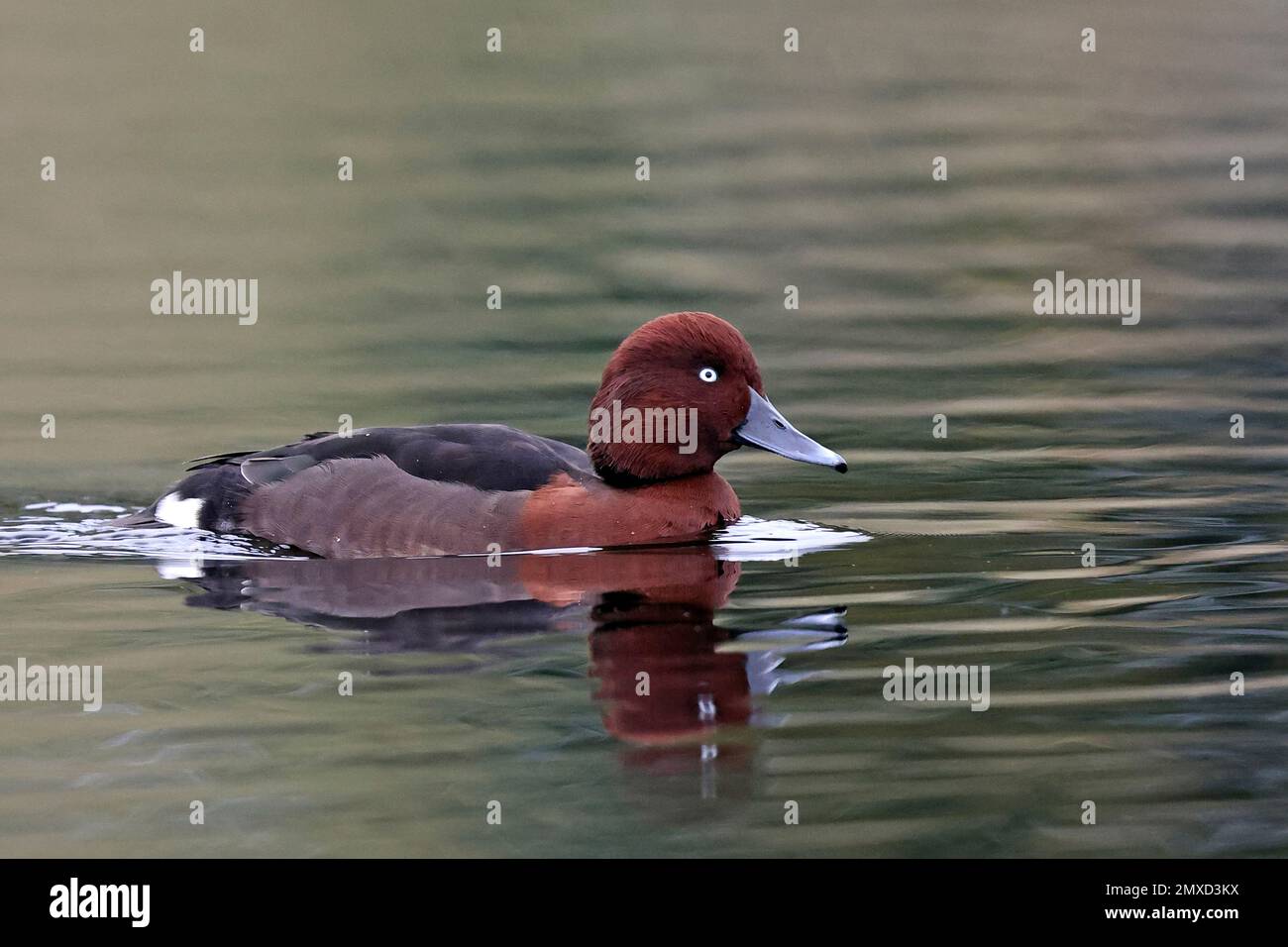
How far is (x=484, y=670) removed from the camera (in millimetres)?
7758

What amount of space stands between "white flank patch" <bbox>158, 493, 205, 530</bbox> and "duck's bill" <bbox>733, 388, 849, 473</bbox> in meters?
Result: 2.97

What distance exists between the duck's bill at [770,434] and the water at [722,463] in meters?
0.49

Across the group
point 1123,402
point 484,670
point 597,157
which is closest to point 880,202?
point 597,157

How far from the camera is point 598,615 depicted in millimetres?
8562

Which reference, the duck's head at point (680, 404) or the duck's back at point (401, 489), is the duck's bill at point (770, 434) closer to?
the duck's head at point (680, 404)

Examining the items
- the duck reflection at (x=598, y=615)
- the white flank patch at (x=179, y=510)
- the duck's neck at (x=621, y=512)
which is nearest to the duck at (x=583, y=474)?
the duck's neck at (x=621, y=512)

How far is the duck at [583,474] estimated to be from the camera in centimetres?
981

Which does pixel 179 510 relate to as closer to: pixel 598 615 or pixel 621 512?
pixel 621 512

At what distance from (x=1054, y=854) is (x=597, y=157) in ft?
52.5

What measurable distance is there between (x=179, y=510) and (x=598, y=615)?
3111 mm

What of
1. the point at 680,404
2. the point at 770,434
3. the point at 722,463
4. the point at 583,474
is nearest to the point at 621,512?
the point at 583,474

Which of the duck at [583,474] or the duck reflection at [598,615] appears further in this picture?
the duck at [583,474]

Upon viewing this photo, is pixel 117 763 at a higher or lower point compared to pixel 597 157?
lower

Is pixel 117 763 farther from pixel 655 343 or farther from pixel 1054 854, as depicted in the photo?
pixel 655 343
